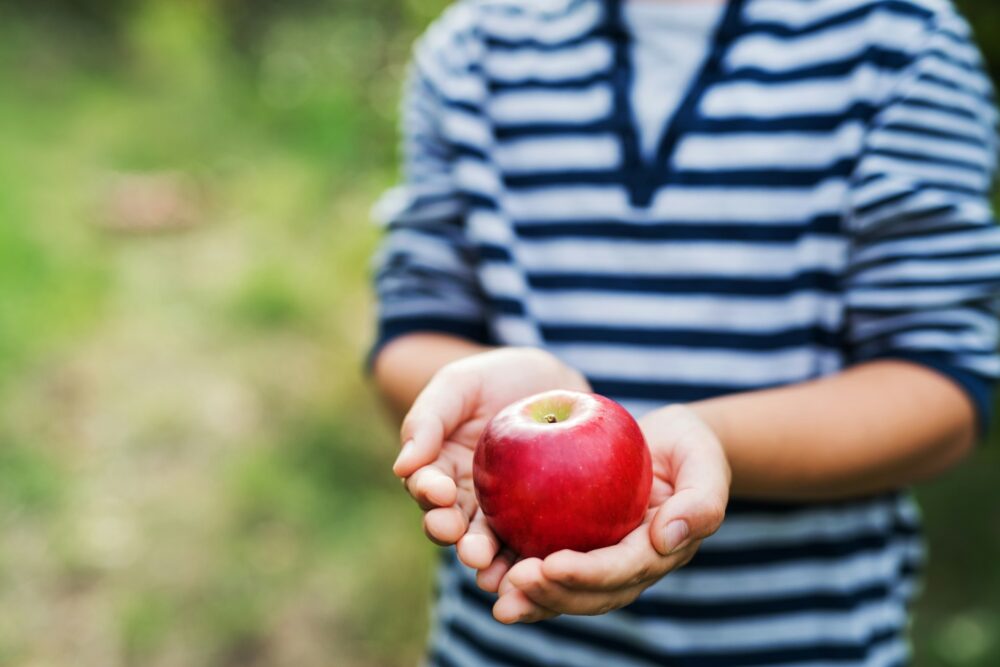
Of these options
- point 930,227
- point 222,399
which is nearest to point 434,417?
point 930,227

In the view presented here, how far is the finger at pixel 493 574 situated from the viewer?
33.5 inches

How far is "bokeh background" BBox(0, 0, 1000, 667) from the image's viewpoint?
228 centimetres

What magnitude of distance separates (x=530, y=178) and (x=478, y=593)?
1.71 ft

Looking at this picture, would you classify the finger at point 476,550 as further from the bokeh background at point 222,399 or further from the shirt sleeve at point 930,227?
the bokeh background at point 222,399

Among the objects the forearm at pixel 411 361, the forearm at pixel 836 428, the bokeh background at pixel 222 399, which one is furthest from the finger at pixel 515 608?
the bokeh background at pixel 222 399

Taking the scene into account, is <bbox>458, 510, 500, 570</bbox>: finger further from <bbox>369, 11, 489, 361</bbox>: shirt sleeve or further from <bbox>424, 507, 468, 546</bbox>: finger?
<bbox>369, 11, 489, 361</bbox>: shirt sleeve

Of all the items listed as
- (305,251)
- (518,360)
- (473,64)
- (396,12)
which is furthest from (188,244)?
Answer: (518,360)

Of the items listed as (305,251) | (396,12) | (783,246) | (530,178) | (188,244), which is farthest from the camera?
(396,12)

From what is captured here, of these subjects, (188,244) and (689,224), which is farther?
(188,244)

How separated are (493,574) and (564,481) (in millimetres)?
114

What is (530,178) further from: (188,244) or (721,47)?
(188,244)

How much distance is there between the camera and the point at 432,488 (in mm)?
828

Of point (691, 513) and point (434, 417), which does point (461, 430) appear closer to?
point (434, 417)

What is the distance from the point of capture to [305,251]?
3.94 metres
